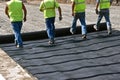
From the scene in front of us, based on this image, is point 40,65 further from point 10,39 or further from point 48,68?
point 10,39

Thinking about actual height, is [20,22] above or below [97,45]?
above

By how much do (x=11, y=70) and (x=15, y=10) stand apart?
283 centimetres

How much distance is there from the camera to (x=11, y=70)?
8.12m

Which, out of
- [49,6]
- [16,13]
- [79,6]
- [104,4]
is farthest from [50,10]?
[104,4]

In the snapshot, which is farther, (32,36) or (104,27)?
(104,27)

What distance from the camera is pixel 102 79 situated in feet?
24.6

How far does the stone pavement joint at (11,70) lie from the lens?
24.9 feet

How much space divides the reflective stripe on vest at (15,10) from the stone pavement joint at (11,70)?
1.63 metres

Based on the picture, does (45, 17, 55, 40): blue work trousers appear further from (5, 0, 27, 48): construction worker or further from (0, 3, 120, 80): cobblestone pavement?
(5, 0, 27, 48): construction worker

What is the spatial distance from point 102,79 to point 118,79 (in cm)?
35

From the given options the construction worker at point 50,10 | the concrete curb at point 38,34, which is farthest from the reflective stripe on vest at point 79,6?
the concrete curb at point 38,34

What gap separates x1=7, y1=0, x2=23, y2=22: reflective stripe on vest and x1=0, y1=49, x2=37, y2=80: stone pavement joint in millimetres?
1629

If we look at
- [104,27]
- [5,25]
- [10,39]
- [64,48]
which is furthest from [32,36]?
[5,25]

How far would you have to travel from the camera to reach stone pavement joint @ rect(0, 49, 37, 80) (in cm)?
758
